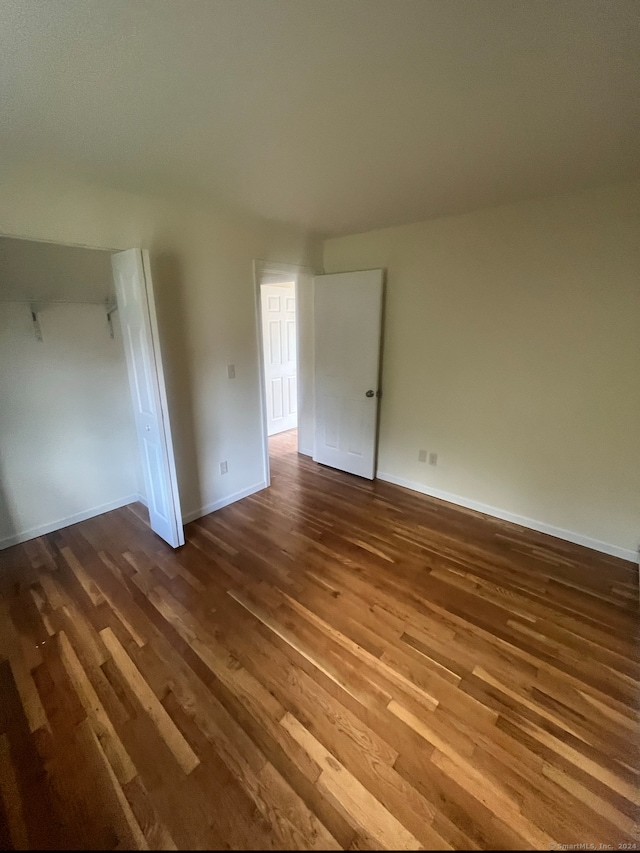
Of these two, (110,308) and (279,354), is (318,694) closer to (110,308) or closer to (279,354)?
(110,308)

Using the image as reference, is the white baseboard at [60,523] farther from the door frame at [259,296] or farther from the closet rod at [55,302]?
the closet rod at [55,302]

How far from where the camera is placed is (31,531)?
8.50 ft

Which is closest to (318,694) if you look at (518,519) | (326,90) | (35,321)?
(518,519)

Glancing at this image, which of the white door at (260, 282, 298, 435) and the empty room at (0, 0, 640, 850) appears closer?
the empty room at (0, 0, 640, 850)

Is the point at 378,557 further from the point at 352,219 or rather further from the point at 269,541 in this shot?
the point at 352,219

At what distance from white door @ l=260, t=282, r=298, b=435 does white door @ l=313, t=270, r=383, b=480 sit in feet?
4.10

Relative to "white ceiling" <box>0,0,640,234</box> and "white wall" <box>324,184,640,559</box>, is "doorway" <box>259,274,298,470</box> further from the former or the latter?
"white ceiling" <box>0,0,640,234</box>

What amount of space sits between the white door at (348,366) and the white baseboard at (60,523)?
6.50ft

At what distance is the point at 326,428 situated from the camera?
3.73 m

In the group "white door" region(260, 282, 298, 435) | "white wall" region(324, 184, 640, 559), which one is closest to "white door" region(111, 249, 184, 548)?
"white wall" region(324, 184, 640, 559)

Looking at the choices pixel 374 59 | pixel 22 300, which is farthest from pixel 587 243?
pixel 22 300

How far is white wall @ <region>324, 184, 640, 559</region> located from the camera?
2168mm

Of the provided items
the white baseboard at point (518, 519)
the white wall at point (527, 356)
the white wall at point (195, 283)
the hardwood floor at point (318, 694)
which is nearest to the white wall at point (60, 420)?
the hardwood floor at point (318, 694)

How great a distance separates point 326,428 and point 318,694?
2.50 meters
